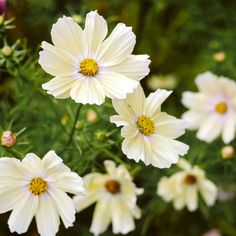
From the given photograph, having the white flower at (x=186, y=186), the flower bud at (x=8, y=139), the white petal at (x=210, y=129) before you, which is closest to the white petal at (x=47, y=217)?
the flower bud at (x=8, y=139)

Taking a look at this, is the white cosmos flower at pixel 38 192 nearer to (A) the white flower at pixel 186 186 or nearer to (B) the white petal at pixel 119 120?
(B) the white petal at pixel 119 120

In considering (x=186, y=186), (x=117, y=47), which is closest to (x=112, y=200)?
(x=186, y=186)

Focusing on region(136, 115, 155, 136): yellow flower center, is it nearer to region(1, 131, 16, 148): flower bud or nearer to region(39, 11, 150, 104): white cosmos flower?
region(39, 11, 150, 104): white cosmos flower

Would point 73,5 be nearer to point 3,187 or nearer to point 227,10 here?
point 227,10

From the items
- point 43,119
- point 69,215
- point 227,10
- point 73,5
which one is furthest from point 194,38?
point 69,215

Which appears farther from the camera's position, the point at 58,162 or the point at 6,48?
the point at 6,48
